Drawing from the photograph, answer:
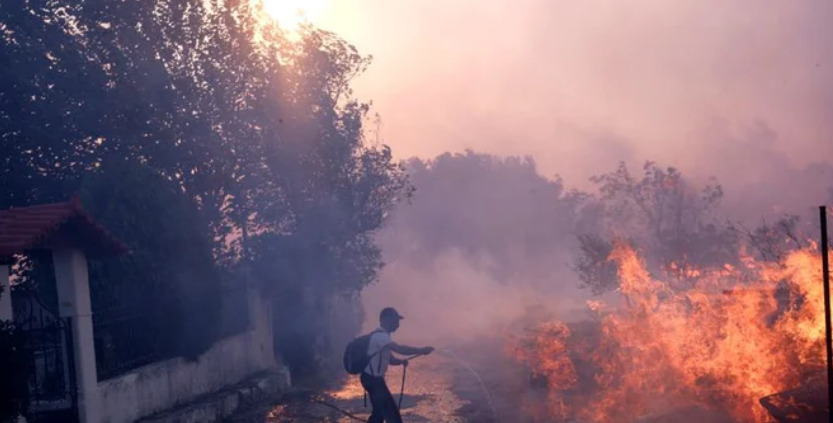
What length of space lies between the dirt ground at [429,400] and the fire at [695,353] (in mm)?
1127

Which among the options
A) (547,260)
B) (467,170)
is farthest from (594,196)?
(467,170)

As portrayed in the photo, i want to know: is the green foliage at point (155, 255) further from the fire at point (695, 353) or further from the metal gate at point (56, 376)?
the fire at point (695, 353)

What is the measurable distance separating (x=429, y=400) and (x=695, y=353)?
6.27 metres

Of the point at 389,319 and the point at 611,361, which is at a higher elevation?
the point at 389,319

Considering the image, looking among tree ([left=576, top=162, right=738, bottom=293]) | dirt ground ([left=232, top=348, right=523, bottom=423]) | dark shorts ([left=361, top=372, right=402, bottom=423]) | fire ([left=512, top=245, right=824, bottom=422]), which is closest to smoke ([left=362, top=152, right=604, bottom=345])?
tree ([left=576, top=162, right=738, bottom=293])

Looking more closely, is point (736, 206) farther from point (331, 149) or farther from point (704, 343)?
point (704, 343)

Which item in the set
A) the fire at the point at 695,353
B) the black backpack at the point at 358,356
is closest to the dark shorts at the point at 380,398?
the black backpack at the point at 358,356

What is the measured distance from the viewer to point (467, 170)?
6519 cm

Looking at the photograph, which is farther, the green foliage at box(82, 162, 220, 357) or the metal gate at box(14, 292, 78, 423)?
the green foliage at box(82, 162, 220, 357)

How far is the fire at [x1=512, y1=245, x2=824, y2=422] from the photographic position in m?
13.2

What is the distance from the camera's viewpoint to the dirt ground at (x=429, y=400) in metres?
16.5

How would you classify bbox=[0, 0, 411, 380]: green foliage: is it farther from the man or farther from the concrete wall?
the man

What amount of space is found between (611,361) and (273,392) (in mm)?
8047

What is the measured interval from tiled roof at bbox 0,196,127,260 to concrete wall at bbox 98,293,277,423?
2169 millimetres
